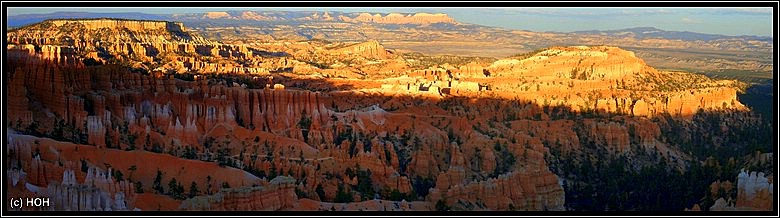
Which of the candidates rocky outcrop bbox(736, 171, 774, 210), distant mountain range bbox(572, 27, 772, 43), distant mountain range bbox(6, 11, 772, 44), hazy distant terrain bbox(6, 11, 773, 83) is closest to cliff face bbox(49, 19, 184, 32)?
hazy distant terrain bbox(6, 11, 773, 83)

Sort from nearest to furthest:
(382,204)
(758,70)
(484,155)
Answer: (382,204) → (484,155) → (758,70)

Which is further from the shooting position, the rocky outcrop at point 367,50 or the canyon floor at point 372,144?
the rocky outcrop at point 367,50

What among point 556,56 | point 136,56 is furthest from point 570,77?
point 136,56

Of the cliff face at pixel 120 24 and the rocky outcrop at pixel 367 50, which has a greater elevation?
the cliff face at pixel 120 24

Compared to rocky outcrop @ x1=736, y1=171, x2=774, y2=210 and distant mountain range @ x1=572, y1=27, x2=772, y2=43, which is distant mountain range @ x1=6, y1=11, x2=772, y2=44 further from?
rocky outcrop @ x1=736, y1=171, x2=774, y2=210

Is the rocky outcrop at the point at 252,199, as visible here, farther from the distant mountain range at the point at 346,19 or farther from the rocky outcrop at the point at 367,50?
the distant mountain range at the point at 346,19

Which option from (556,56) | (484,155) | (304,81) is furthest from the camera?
(556,56)

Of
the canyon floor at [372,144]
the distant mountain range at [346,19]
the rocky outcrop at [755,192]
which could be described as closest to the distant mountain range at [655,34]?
the distant mountain range at [346,19]

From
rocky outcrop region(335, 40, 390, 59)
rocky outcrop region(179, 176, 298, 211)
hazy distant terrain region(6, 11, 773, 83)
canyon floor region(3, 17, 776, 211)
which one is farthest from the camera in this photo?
rocky outcrop region(335, 40, 390, 59)

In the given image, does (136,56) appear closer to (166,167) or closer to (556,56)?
(556,56)
